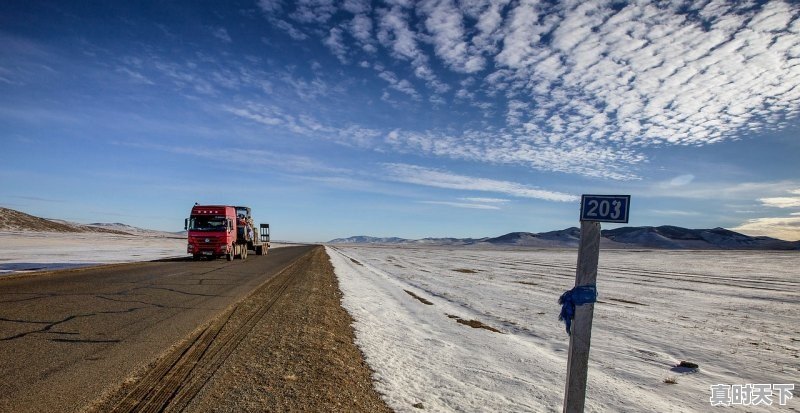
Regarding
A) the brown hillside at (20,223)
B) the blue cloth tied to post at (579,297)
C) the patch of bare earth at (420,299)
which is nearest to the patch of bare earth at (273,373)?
the blue cloth tied to post at (579,297)

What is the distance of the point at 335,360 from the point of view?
20.0 feet

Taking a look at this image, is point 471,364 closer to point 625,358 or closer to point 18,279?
point 625,358

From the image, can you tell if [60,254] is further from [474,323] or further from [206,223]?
[474,323]

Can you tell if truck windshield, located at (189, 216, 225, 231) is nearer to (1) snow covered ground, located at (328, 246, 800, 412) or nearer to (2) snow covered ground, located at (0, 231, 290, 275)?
(2) snow covered ground, located at (0, 231, 290, 275)

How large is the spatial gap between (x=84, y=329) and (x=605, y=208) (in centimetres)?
867

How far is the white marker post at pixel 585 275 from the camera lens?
134 inches

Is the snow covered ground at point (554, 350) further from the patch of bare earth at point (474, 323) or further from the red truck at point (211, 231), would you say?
the red truck at point (211, 231)

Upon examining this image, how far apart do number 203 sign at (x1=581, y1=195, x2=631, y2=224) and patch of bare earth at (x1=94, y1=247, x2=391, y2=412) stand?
3150 millimetres

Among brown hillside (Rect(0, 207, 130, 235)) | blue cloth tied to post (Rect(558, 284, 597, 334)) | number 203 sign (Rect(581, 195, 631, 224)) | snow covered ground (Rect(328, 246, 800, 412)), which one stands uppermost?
number 203 sign (Rect(581, 195, 631, 224))

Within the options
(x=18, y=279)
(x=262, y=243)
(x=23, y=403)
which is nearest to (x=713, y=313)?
(x=23, y=403)

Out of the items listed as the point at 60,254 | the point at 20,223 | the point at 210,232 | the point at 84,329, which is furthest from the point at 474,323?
the point at 20,223

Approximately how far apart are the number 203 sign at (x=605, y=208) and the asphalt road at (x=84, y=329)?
5.35m

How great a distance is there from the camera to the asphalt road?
4543 mm

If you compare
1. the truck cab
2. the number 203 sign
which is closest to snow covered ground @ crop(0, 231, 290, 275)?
the truck cab
